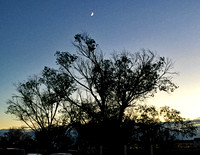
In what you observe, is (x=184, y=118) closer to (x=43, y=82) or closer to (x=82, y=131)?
(x=82, y=131)

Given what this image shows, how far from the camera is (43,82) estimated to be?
3825 centimetres

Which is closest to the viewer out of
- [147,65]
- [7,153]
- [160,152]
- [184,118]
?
[7,153]

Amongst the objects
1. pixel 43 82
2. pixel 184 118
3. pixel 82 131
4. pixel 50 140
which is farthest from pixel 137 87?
pixel 50 140

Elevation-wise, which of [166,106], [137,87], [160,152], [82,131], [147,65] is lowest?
[160,152]

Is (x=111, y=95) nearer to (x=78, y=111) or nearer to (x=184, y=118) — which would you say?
(x=78, y=111)

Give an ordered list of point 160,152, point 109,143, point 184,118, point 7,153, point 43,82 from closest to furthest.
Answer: point 7,153, point 160,152, point 184,118, point 109,143, point 43,82

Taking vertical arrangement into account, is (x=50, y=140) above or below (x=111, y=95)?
below

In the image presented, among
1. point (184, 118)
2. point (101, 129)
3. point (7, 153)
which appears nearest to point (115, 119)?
point (101, 129)

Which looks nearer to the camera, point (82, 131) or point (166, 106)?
point (166, 106)

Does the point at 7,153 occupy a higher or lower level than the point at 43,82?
lower

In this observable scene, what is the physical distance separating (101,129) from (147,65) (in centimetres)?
861

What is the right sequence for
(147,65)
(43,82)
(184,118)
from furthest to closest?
(43,82)
(147,65)
(184,118)

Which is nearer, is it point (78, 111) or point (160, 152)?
point (160, 152)

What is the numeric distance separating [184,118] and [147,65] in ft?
23.2
